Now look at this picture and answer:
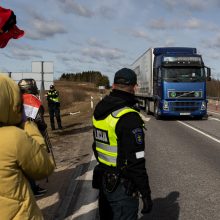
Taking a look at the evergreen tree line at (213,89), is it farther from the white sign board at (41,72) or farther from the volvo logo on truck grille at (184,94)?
the white sign board at (41,72)

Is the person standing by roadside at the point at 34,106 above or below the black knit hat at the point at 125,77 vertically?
below

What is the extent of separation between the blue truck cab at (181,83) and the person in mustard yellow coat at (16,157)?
18.6m

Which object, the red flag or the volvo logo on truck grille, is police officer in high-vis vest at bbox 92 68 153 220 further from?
the volvo logo on truck grille

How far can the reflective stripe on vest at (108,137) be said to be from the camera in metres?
3.50

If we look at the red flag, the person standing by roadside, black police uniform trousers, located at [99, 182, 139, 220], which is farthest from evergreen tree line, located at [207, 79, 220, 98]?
the red flag

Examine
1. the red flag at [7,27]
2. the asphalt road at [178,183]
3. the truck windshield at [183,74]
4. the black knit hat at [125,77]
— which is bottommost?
the asphalt road at [178,183]

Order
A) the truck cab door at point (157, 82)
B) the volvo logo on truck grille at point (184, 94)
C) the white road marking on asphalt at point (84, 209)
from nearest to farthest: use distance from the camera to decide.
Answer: the white road marking on asphalt at point (84, 209), the volvo logo on truck grille at point (184, 94), the truck cab door at point (157, 82)

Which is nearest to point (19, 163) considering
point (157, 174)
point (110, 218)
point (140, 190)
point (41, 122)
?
point (140, 190)

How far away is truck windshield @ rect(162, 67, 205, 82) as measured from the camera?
68.4 ft

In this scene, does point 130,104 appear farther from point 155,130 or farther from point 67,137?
point 155,130

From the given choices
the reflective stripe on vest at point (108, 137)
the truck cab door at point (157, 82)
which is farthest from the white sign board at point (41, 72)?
the reflective stripe on vest at point (108, 137)

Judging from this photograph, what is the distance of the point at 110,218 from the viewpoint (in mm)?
3703

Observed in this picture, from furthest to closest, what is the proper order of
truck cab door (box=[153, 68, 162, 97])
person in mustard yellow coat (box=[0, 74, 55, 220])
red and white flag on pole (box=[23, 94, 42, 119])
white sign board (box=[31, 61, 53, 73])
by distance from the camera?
white sign board (box=[31, 61, 53, 73]) < truck cab door (box=[153, 68, 162, 97]) < red and white flag on pole (box=[23, 94, 42, 119]) < person in mustard yellow coat (box=[0, 74, 55, 220])

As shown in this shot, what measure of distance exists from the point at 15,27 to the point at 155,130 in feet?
46.3
